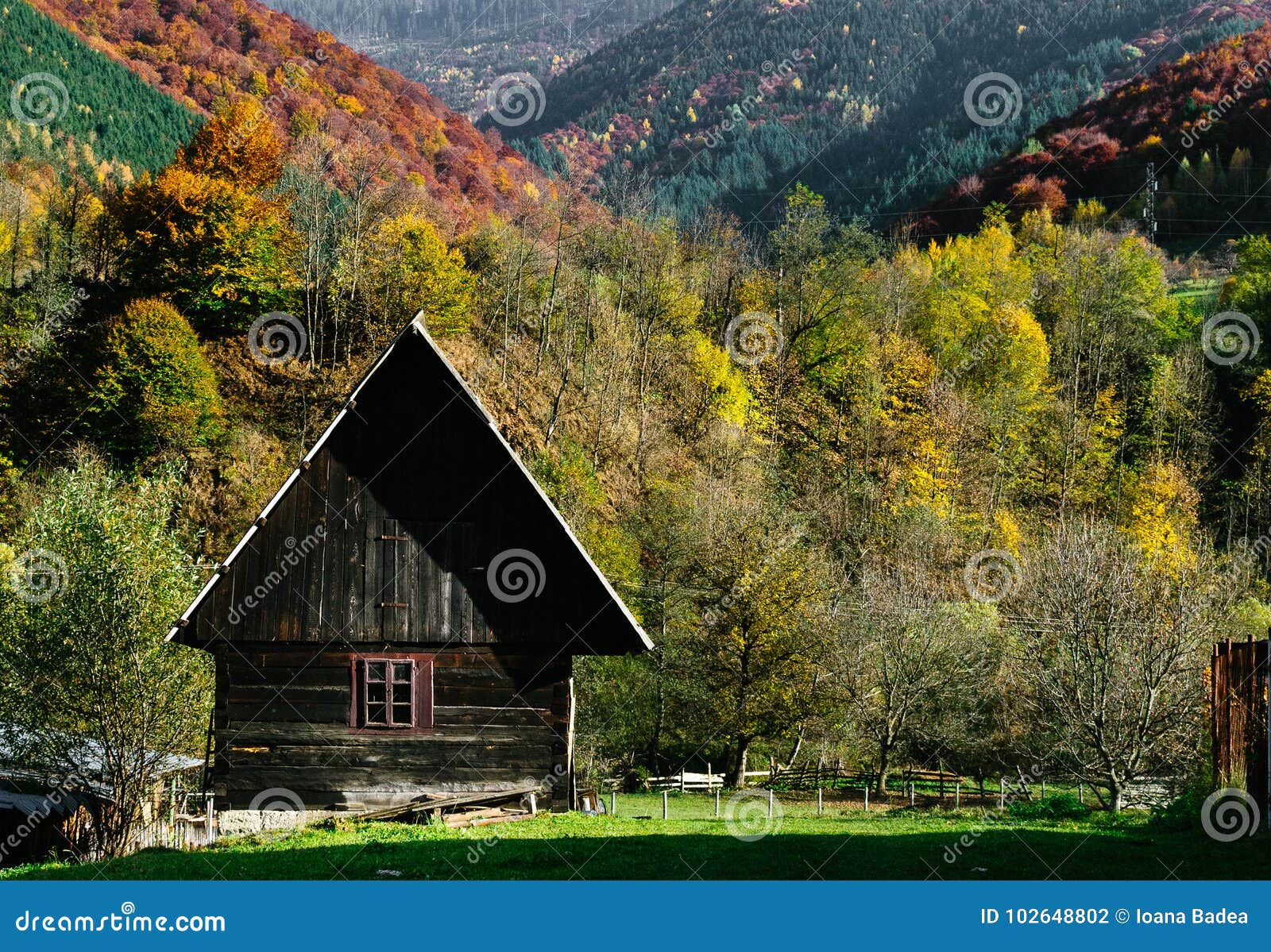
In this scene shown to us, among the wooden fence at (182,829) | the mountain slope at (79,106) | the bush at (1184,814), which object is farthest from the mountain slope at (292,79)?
the bush at (1184,814)

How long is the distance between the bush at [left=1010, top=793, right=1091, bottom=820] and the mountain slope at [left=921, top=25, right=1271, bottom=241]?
114m

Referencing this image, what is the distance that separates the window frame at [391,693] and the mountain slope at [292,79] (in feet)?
313

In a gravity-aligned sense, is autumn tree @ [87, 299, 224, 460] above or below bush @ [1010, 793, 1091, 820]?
above

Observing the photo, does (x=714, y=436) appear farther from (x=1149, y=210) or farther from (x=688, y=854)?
(x=1149, y=210)

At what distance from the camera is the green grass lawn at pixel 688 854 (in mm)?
16203

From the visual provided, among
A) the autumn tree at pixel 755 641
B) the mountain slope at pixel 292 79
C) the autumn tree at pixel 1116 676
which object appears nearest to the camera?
the autumn tree at pixel 1116 676

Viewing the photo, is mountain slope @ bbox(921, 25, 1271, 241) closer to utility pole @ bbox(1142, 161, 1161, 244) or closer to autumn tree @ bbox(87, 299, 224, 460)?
utility pole @ bbox(1142, 161, 1161, 244)

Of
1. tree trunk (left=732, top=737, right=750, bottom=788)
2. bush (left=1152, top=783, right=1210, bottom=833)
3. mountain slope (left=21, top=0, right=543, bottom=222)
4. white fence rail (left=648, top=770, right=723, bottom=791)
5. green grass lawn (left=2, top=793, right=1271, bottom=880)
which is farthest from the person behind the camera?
mountain slope (left=21, top=0, right=543, bottom=222)

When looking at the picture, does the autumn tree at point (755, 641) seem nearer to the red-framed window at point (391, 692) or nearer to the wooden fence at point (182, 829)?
the wooden fence at point (182, 829)

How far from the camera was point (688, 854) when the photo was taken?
18172 millimetres

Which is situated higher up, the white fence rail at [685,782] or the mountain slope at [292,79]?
the mountain slope at [292,79]

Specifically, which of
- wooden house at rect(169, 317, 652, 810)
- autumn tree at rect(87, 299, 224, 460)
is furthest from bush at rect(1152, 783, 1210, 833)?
autumn tree at rect(87, 299, 224, 460)

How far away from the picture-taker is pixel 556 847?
18.6 metres

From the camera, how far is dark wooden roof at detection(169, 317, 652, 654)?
907 inches
